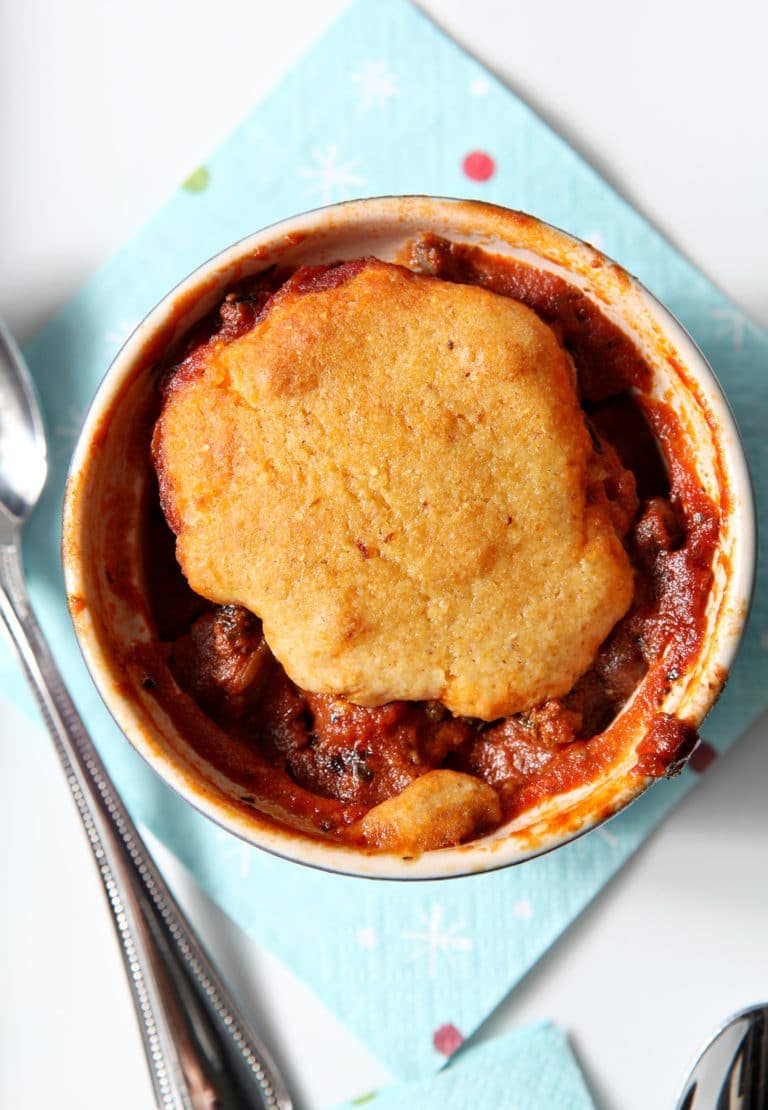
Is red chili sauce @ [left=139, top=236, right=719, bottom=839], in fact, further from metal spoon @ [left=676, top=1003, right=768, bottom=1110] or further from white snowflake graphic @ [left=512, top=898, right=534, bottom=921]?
metal spoon @ [left=676, top=1003, right=768, bottom=1110]

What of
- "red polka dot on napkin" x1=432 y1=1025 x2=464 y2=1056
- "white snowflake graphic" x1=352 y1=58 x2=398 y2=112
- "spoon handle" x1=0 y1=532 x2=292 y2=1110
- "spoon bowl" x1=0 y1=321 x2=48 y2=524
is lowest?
"spoon handle" x1=0 y1=532 x2=292 y2=1110

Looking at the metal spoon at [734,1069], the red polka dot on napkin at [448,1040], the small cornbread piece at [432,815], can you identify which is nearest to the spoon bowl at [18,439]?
the small cornbread piece at [432,815]

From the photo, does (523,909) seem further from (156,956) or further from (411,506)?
(411,506)

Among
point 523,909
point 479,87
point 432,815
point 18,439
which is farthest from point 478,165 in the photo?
point 523,909

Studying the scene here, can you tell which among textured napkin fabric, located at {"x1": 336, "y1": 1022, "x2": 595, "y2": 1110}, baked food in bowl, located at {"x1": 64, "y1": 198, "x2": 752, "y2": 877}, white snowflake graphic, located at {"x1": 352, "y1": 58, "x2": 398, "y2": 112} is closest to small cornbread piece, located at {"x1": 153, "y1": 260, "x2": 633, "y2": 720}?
baked food in bowl, located at {"x1": 64, "y1": 198, "x2": 752, "y2": 877}

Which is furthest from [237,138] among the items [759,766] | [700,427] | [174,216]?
[759,766]

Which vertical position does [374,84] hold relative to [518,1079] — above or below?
above
